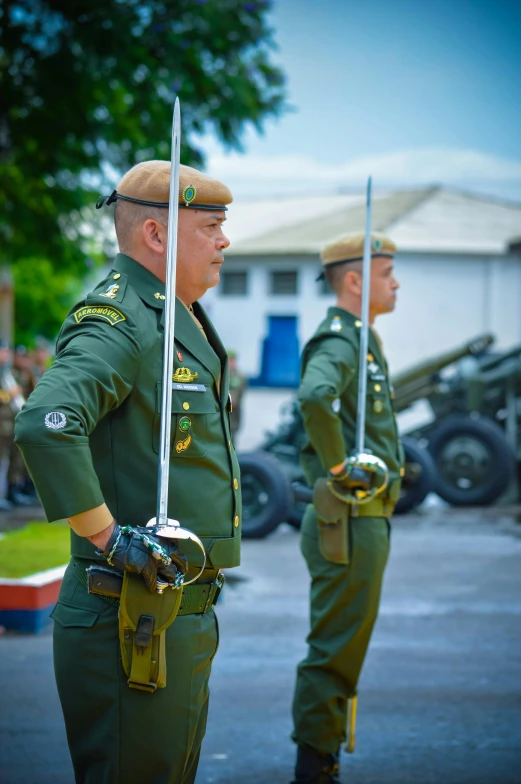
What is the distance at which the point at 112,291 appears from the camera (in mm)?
2885

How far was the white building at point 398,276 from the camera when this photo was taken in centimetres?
2747

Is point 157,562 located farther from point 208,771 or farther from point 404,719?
point 404,719

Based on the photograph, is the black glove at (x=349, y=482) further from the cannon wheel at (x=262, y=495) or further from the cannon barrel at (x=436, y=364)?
the cannon barrel at (x=436, y=364)

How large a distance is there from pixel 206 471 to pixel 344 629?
1682mm

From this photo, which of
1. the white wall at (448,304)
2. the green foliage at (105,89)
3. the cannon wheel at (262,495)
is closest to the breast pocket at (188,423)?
the cannon wheel at (262,495)

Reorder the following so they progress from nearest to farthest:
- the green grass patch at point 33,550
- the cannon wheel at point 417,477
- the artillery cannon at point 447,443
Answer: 1. the green grass patch at point 33,550
2. the artillery cannon at point 447,443
3. the cannon wheel at point 417,477

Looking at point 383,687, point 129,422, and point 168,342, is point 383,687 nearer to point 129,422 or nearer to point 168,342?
point 129,422

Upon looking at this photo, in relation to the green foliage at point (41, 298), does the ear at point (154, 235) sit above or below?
below

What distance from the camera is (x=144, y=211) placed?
9.76ft

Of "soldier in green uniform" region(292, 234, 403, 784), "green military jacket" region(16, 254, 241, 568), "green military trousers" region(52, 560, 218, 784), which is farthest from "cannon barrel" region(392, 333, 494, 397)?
"green military trousers" region(52, 560, 218, 784)

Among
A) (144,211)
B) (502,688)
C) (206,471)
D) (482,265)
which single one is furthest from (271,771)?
(482,265)

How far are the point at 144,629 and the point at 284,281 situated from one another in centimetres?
2728

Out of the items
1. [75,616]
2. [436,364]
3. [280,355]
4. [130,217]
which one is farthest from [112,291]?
[280,355]

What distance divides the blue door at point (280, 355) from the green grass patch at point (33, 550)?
741 inches
